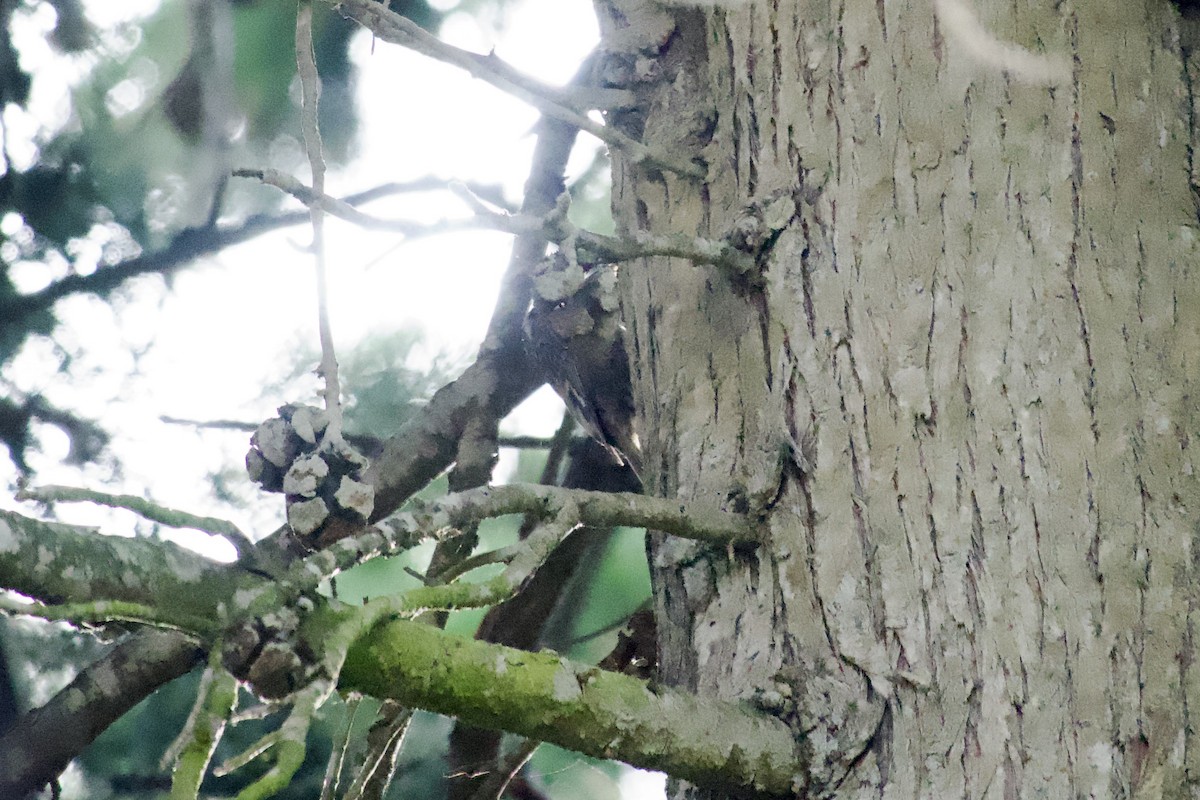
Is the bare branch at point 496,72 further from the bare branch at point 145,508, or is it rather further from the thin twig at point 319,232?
the bare branch at point 145,508

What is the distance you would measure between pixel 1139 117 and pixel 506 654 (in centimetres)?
76

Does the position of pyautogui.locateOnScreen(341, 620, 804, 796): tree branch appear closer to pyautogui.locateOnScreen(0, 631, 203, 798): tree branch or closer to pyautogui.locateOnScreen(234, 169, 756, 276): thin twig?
pyautogui.locateOnScreen(234, 169, 756, 276): thin twig

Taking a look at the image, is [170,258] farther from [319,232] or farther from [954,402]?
[954,402]

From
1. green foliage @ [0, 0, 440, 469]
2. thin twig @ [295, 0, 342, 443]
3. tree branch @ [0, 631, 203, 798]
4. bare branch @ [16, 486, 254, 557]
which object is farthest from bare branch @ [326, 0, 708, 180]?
green foliage @ [0, 0, 440, 469]

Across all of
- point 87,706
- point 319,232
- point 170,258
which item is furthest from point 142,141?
point 319,232

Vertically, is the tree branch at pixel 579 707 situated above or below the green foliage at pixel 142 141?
below

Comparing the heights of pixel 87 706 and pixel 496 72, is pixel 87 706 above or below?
below

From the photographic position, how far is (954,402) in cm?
90

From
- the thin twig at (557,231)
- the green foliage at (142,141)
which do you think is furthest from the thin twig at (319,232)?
the green foliage at (142,141)

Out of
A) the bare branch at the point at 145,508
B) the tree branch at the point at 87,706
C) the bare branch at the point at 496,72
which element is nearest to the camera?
the bare branch at the point at 145,508

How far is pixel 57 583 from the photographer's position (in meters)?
0.62

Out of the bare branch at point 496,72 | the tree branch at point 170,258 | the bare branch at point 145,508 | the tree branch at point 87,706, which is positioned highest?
the tree branch at point 170,258

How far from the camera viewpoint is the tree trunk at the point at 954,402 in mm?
809

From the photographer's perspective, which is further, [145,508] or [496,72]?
[496,72]
